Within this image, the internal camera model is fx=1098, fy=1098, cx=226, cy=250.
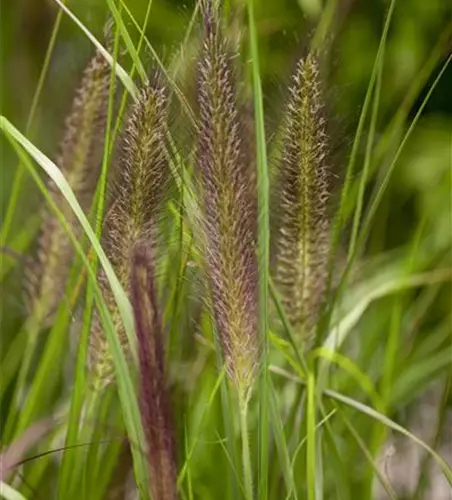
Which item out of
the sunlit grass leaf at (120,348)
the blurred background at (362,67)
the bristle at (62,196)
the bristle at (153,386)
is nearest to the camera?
the bristle at (153,386)

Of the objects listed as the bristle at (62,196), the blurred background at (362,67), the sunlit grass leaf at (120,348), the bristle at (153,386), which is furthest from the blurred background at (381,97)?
the bristle at (153,386)

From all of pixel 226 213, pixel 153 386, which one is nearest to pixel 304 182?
pixel 226 213

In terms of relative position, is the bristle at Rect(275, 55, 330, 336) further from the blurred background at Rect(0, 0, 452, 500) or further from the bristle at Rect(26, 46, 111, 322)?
the blurred background at Rect(0, 0, 452, 500)

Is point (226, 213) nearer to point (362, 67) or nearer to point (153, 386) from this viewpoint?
point (153, 386)

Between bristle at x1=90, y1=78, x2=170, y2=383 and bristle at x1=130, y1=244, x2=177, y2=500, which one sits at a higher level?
bristle at x1=90, y1=78, x2=170, y2=383

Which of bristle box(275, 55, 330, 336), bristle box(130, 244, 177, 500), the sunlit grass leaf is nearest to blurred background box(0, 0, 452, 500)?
bristle box(275, 55, 330, 336)

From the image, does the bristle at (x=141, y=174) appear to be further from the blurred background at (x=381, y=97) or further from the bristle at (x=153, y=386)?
the blurred background at (x=381, y=97)
